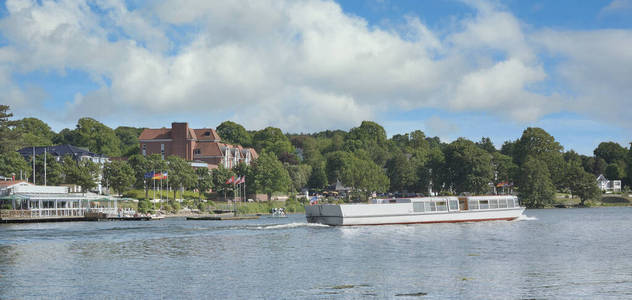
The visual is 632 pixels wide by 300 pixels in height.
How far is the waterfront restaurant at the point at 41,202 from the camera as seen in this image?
103938 millimetres

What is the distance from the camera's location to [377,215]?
82.7 metres

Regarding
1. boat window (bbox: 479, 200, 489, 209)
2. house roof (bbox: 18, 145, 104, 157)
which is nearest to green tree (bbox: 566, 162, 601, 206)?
boat window (bbox: 479, 200, 489, 209)

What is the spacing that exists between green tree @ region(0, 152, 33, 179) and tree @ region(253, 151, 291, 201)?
51.7m

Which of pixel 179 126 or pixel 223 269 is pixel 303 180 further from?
pixel 223 269

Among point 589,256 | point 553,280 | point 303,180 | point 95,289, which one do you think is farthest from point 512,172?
point 95,289

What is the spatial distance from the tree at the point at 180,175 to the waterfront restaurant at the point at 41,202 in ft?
68.7

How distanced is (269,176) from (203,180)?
16.6 meters

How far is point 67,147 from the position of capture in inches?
5896

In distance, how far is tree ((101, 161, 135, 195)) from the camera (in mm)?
127156

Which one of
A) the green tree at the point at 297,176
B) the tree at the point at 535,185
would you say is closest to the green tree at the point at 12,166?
the green tree at the point at 297,176

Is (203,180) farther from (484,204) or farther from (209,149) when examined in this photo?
(484,204)

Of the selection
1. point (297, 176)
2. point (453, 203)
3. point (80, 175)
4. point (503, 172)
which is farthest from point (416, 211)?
point (297, 176)

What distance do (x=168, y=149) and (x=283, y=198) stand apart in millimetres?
38189

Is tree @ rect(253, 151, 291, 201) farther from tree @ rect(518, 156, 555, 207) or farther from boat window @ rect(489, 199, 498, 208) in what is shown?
boat window @ rect(489, 199, 498, 208)
